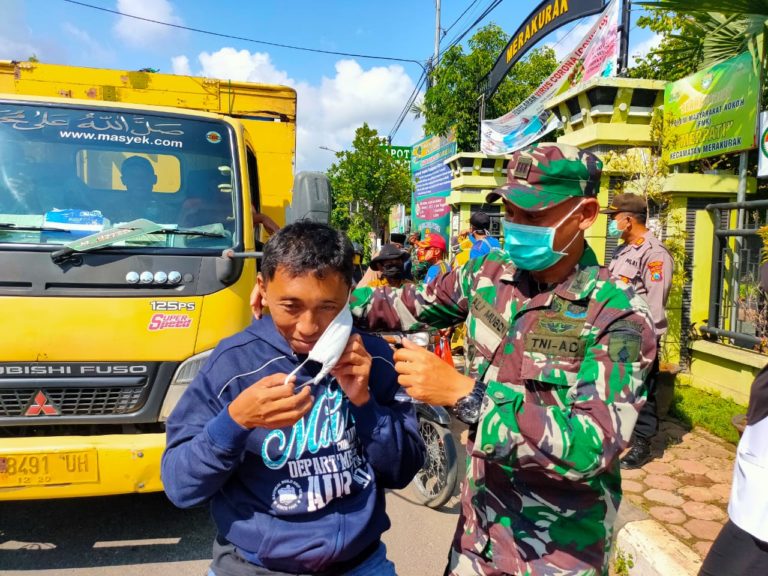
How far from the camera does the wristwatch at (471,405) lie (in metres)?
1.33

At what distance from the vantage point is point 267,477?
4.66 ft

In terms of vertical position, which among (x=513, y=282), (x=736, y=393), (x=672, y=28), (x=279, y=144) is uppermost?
(x=672, y=28)

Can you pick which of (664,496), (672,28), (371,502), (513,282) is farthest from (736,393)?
(672,28)

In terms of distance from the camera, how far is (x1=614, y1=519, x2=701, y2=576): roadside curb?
265cm

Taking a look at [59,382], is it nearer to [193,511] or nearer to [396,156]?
[193,511]

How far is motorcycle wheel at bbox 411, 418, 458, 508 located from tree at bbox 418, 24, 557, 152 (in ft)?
47.1

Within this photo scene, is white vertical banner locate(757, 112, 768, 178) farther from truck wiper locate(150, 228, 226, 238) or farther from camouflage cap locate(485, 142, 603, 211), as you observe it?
truck wiper locate(150, 228, 226, 238)

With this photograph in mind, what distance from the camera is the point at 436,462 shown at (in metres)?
3.75

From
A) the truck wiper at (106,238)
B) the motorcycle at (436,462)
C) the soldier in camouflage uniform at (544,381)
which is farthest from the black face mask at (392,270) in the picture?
the soldier in camouflage uniform at (544,381)

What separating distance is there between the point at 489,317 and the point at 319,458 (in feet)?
2.10

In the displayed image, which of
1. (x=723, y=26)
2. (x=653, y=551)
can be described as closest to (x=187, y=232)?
(x=653, y=551)

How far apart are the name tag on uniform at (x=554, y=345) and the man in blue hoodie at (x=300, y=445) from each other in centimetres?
41

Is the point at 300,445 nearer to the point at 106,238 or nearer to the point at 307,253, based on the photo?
the point at 307,253

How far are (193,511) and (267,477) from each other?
95.9 inches
